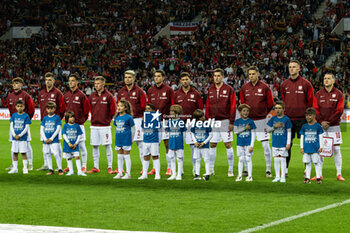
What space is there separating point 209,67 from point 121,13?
11.0m

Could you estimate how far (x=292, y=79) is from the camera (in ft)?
39.7

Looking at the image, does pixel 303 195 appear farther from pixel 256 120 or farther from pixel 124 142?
pixel 124 142

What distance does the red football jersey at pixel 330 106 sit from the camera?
38.6 feet

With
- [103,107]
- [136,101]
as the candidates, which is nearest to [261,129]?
[136,101]

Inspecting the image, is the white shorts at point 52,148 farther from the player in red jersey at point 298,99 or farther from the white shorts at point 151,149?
the player in red jersey at point 298,99

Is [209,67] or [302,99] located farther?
[209,67]

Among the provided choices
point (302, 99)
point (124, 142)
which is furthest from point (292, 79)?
point (124, 142)

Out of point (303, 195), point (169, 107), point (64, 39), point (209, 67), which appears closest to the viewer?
point (303, 195)

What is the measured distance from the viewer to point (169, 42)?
127 ft

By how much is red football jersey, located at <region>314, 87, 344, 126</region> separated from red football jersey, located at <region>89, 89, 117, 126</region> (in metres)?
4.40

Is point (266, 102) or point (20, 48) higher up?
point (20, 48)

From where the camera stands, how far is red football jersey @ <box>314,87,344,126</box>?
11.8m

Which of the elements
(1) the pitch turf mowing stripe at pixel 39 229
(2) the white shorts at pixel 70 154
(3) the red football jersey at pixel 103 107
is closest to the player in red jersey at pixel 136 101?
(3) the red football jersey at pixel 103 107

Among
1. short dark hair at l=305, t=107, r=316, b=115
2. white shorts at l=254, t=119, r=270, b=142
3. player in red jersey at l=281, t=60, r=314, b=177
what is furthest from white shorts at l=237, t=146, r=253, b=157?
short dark hair at l=305, t=107, r=316, b=115
